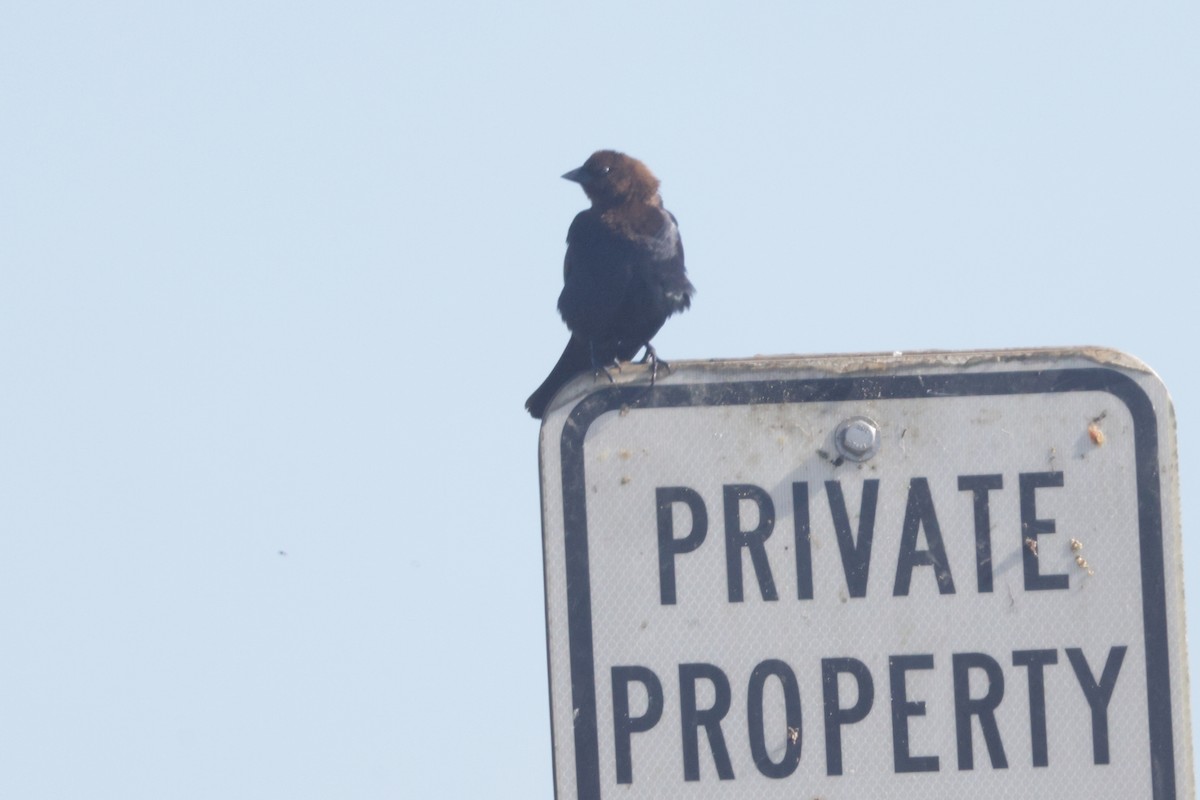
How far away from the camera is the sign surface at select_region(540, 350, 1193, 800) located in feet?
6.58

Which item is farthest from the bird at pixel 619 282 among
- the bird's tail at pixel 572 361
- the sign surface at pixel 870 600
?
the sign surface at pixel 870 600

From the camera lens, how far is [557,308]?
17.5ft

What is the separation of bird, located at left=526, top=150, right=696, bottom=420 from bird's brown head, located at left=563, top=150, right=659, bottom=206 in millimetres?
61

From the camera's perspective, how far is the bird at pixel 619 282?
17.1 feet

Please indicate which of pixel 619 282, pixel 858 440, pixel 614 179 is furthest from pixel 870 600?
pixel 614 179

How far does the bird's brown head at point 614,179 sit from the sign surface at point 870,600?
367cm

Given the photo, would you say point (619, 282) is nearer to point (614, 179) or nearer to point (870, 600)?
point (614, 179)

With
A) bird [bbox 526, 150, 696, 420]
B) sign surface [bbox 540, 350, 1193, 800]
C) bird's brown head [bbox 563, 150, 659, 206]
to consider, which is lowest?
sign surface [bbox 540, 350, 1193, 800]

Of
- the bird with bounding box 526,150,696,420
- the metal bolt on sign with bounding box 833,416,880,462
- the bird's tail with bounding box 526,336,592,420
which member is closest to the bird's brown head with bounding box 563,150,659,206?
the bird with bounding box 526,150,696,420

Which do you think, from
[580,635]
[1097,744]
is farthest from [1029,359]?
[580,635]

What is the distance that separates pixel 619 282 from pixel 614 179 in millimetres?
698

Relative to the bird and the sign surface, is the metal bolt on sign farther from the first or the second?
the bird

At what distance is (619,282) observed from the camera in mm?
5258

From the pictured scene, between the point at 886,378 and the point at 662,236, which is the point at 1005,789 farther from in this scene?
the point at 662,236
